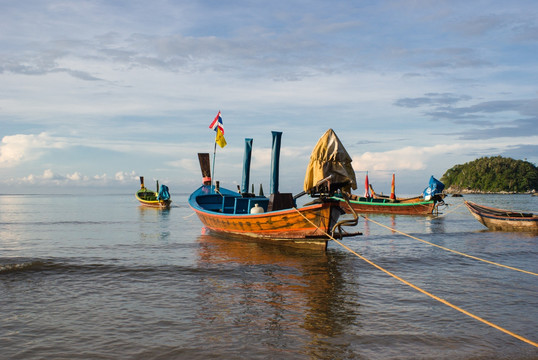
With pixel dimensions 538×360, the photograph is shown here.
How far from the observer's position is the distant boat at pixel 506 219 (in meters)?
26.8

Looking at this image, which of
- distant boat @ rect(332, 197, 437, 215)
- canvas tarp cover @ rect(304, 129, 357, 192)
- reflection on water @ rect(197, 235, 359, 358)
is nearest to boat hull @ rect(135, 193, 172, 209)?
distant boat @ rect(332, 197, 437, 215)

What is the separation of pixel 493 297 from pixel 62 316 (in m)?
10.3

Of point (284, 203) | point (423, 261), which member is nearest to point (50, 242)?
point (284, 203)

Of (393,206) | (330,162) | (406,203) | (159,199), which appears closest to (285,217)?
(330,162)

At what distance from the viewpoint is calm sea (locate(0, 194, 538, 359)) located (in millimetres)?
7125

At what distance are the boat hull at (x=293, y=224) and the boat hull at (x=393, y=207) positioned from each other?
953 inches

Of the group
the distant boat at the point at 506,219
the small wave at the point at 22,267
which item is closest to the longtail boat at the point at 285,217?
the small wave at the point at 22,267

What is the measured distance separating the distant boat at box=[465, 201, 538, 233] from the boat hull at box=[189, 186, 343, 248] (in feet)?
56.1

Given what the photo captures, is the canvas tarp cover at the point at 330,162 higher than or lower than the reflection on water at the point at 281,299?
higher

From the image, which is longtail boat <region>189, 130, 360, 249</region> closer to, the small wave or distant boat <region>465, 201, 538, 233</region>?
the small wave

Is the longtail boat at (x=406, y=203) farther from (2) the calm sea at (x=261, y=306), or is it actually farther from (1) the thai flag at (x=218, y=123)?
(2) the calm sea at (x=261, y=306)

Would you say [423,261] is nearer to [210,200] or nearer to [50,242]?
[210,200]

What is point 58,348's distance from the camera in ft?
23.4

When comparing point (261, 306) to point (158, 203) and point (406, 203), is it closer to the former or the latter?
point (406, 203)
